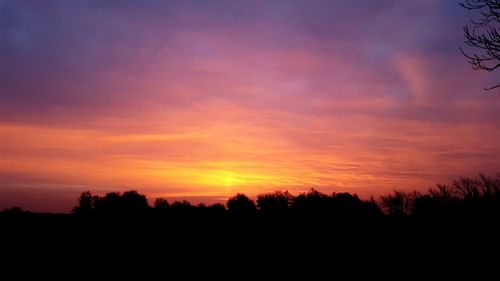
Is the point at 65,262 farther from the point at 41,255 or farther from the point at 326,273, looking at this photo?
the point at 326,273

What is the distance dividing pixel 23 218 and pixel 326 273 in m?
11.2

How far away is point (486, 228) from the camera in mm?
13609

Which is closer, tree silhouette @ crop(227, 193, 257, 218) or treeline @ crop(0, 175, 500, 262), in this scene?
treeline @ crop(0, 175, 500, 262)

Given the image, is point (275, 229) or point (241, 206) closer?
point (275, 229)

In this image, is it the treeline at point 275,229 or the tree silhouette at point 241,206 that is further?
the tree silhouette at point 241,206

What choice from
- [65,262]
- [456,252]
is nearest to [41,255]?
[65,262]

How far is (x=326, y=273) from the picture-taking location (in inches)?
540

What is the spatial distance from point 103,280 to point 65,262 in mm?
1780

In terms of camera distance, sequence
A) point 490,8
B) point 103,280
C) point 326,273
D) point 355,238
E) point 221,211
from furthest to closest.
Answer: point 221,211 → point 355,238 → point 326,273 → point 103,280 → point 490,8

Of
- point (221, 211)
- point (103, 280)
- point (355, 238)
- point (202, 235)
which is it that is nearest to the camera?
point (103, 280)

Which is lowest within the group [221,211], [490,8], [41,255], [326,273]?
[326,273]

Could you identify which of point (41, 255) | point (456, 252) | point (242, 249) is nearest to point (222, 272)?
point (242, 249)

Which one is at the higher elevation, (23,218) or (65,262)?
(23,218)

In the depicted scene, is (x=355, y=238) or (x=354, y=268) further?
(x=355, y=238)
